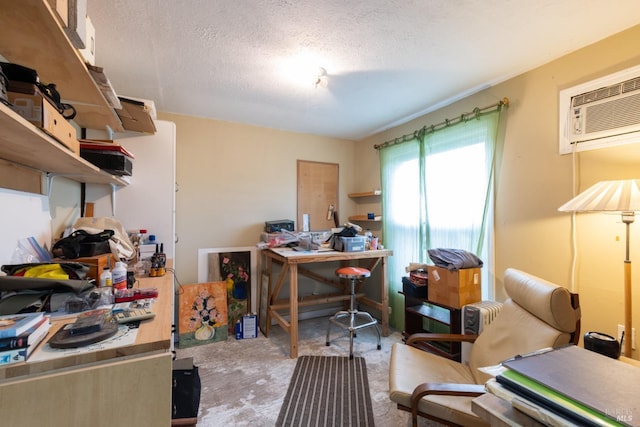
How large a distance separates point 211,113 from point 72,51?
1.93 m

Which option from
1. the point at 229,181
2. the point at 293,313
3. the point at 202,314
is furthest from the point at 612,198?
the point at 202,314

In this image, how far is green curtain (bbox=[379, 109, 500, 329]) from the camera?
7.67ft

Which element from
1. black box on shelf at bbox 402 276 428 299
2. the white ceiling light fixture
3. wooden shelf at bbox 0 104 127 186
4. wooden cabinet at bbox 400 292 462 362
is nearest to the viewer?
wooden shelf at bbox 0 104 127 186

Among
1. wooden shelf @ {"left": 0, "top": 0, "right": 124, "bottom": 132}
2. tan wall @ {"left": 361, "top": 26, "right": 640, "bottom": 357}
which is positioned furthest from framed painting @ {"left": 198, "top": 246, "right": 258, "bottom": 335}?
tan wall @ {"left": 361, "top": 26, "right": 640, "bottom": 357}

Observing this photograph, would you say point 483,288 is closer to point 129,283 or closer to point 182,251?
point 129,283

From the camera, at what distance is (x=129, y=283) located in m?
1.55

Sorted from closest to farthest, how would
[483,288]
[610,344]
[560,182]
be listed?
[610,344]
[560,182]
[483,288]

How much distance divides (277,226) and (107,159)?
1805 millimetres

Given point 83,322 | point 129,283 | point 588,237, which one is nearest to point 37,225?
point 129,283

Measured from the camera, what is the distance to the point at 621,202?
1.32 metres

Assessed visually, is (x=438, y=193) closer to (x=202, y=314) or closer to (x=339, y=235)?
(x=339, y=235)

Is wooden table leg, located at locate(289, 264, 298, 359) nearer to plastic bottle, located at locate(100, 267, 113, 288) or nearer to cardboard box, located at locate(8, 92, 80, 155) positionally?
plastic bottle, located at locate(100, 267, 113, 288)

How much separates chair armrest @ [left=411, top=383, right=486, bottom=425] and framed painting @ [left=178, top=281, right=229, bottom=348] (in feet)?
7.16

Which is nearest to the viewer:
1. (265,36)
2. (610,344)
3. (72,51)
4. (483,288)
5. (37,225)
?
(72,51)
